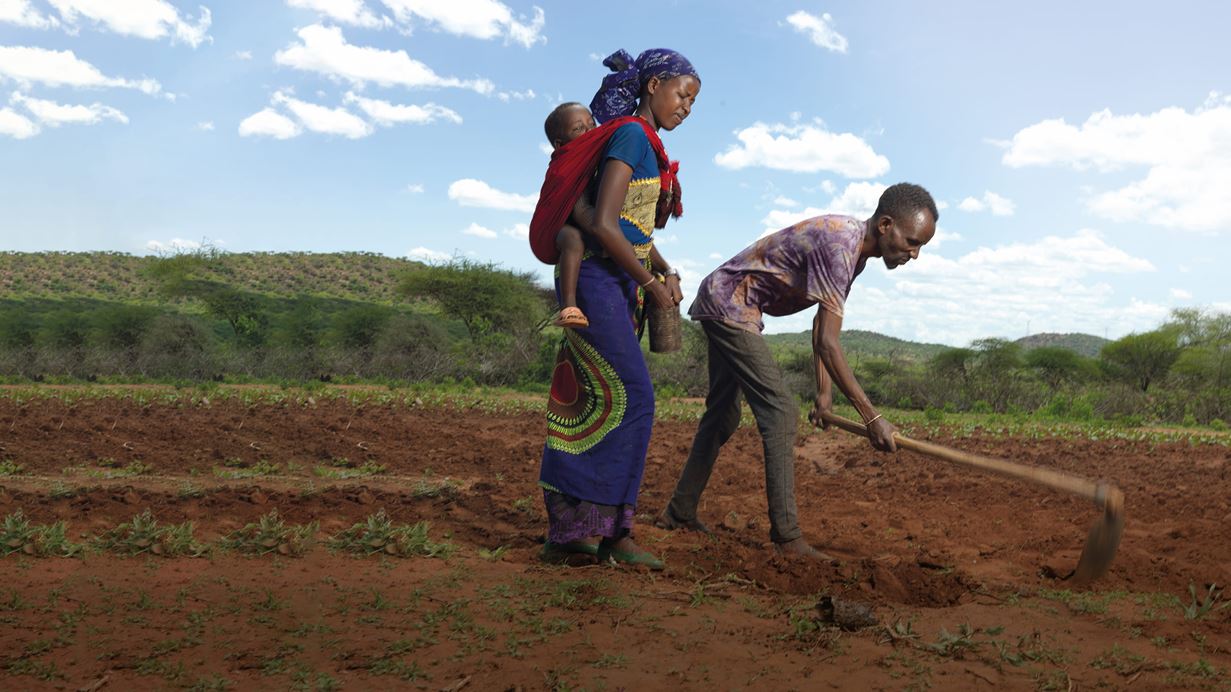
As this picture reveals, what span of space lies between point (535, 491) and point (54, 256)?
5662 cm

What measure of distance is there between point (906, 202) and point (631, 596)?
2.04 metres

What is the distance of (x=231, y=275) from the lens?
46000 millimetres

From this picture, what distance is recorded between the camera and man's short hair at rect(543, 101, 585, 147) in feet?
14.4

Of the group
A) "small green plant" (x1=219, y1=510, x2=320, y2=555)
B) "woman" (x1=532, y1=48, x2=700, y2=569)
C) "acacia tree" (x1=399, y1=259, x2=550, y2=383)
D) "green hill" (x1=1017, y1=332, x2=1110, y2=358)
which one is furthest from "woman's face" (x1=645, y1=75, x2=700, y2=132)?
"green hill" (x1=1017, y1=332, x2=1110, y2=358)

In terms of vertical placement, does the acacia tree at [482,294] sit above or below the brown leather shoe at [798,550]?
above

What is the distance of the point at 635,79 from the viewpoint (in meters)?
4.15

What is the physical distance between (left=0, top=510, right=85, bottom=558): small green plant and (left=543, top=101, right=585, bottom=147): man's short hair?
9.09 ft

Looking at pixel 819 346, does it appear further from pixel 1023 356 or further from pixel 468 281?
pixel 468 281

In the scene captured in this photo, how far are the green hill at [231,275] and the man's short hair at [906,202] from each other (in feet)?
128

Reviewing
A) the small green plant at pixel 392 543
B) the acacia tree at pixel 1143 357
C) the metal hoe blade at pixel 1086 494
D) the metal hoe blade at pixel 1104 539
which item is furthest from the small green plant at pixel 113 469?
the acacia tree at pixel 1143 357

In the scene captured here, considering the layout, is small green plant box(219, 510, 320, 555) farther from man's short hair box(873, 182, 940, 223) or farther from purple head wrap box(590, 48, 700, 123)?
man's short hair box(873, 182, 940, 223)

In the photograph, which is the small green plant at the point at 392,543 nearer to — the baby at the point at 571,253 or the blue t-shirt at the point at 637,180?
the baby at the point at 571,253

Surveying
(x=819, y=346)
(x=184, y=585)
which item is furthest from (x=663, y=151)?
(x=184, y=585)

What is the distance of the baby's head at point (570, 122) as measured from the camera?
14.3 feet
